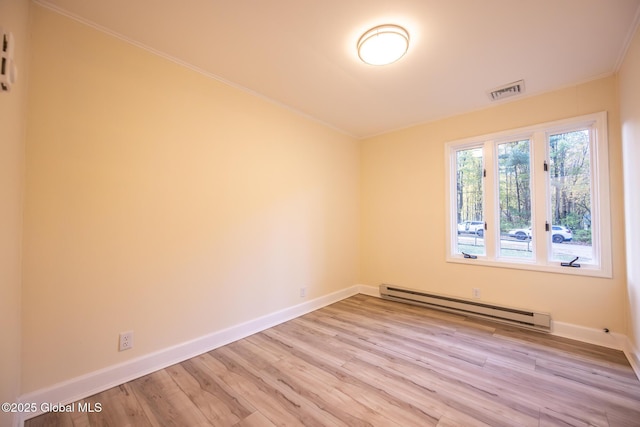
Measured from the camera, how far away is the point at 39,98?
1.62 m

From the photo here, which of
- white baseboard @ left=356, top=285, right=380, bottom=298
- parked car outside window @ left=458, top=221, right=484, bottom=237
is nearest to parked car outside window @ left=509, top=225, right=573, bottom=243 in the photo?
parked car outside window @ left=458, top=221, right=484, bottom=237

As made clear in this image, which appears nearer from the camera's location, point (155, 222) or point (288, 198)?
point (155, 222)

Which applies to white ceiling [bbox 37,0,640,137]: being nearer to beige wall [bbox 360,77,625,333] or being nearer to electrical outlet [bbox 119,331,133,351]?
beige wall [bbox 360,77,625,333]

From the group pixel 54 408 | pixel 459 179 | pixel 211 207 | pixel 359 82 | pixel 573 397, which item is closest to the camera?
pixel 54 408

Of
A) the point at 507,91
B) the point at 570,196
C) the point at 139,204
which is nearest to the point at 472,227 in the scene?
the point at 570,196

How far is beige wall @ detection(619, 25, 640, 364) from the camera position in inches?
76.8

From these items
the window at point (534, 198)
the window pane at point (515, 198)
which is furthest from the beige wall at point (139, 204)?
the window pane at point (515, 198)

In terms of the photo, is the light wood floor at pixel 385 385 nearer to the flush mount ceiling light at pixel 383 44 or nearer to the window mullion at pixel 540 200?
the window mullion at pixel 540 200

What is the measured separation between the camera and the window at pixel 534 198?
2.57 meters

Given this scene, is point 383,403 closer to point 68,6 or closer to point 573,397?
point 573,397

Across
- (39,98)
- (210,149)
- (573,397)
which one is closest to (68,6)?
(39,98)

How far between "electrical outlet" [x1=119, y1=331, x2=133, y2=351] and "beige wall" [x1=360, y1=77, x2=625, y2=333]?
3.25 m

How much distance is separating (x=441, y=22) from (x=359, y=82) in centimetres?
94

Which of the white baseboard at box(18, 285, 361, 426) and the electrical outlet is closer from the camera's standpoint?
the white baseboard at box(18, 285, 361, 426)
